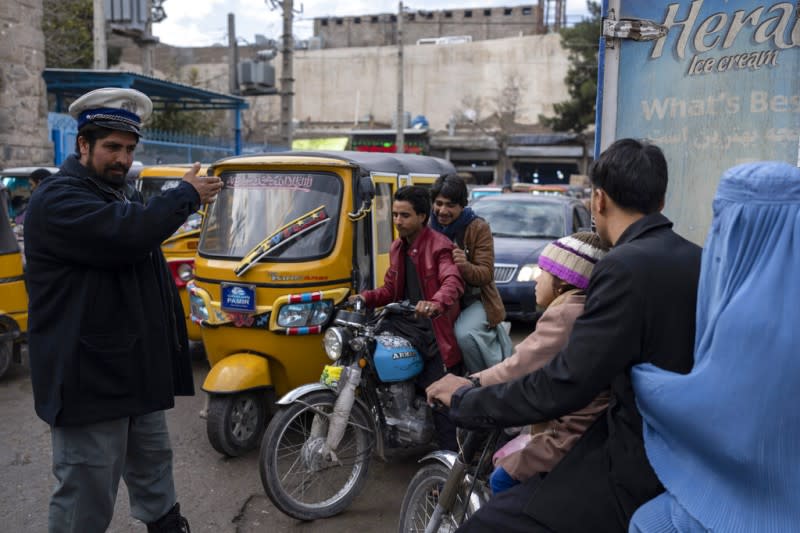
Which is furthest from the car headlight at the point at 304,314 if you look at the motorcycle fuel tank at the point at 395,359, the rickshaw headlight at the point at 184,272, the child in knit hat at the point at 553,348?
the rickshaw headlight at the point at 184,272

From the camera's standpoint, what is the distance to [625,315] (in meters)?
1.77

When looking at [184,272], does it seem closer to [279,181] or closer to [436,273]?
[279,181]

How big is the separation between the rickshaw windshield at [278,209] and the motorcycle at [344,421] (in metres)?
0.96

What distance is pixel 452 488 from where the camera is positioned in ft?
8.86

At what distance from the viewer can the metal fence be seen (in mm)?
14938

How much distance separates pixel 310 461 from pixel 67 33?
21748mm

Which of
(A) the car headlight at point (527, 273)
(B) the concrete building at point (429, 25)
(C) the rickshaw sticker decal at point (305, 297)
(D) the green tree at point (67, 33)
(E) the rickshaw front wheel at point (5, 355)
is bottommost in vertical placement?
(E) the rickshaw front wheel at point (5, 355)

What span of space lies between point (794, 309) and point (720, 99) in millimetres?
2681

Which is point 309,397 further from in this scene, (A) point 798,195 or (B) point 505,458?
(A) point 798,195

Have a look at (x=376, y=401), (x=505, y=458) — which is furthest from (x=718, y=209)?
(x=376, y=401)

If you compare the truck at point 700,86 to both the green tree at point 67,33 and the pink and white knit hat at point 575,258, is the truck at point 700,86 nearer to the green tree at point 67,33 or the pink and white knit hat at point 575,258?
the pink and white knit hat at point 575,258

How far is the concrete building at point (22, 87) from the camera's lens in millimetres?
13531

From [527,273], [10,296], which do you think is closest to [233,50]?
[527,273]

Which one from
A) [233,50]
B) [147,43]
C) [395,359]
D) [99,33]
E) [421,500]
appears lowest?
[421,500]
